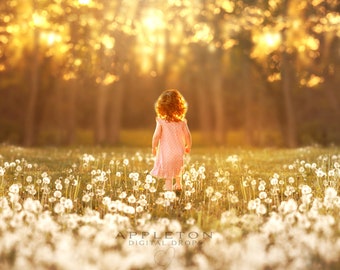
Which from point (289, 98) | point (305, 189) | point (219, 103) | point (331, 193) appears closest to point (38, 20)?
point (289, 98)

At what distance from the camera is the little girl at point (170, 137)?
33.7 feet

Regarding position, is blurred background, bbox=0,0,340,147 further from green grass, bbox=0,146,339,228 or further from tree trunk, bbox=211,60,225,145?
green grass, bbox=0,146,339,228

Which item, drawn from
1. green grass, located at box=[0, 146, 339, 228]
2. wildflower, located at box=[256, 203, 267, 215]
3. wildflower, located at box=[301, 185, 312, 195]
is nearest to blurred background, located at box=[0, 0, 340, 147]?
green grass, located at box=[0, 146, 339, 228]

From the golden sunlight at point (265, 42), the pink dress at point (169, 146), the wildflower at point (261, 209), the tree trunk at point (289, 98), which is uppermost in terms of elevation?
the golden sunlight at point (265, 42)

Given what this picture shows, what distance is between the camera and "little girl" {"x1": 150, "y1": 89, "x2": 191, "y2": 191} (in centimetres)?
1027

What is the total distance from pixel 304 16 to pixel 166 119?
56.6 ft

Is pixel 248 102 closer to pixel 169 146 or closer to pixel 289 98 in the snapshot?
pixel 289 98

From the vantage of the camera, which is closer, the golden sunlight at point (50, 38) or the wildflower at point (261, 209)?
the wildflower at point (261, 209)

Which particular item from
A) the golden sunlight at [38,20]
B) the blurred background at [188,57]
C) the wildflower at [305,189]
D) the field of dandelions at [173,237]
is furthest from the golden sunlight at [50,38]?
the wildflower at [305,189]

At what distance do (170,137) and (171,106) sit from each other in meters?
0.55

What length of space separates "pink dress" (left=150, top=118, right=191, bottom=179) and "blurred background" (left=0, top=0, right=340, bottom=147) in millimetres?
9548

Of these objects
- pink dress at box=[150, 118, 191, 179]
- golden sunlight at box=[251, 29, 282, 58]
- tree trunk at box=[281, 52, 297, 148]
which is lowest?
pink dress at box=[150, 118, 191, 179]

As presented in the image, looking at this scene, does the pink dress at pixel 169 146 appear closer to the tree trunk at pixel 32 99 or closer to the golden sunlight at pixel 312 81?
the golden sunlight at pixel 312 81

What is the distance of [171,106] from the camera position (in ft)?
33.8
